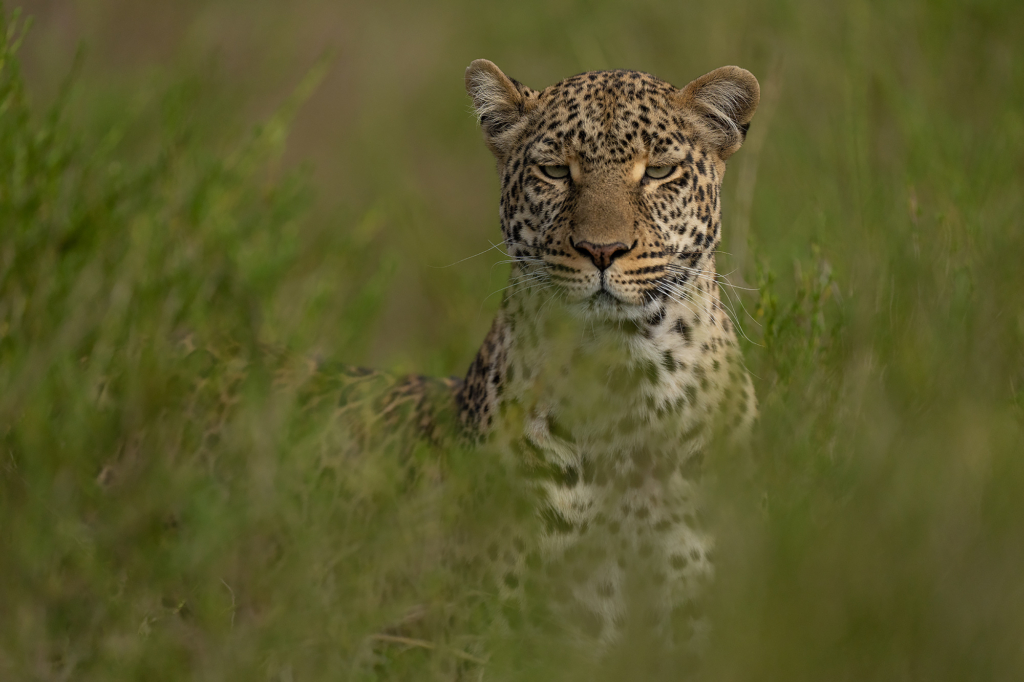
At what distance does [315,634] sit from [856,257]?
2.45m

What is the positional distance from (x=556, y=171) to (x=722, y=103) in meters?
0.78

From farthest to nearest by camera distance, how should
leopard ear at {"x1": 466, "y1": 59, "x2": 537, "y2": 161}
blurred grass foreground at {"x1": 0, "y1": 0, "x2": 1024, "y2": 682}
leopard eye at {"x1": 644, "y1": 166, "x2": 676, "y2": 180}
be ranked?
leopard ear at {"x1": 466, "y1": 59, "x2": 537, "y2": 161} < leopard eye at {"x1": 644, "y1": 166, "x2": 676, "y2": 180} < blurred grass foreground at {"x1": 0, "y1": 0, "x2": 1024, "y2": 682}

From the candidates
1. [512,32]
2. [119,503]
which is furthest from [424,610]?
[512,32]

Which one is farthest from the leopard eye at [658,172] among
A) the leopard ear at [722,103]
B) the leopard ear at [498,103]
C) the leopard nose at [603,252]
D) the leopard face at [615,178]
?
the leopard ear at [498,103]

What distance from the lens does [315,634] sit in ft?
9.92

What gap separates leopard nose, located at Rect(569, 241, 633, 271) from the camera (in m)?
3.91

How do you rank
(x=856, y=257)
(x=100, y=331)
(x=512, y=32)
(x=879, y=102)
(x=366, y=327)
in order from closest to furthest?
(x=856, y=257)
(x=100, y=331)
(x=366, y=327)
(x=879, y=102)
(x=512, y=32)

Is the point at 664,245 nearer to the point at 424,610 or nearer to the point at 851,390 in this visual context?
the point at 851,390

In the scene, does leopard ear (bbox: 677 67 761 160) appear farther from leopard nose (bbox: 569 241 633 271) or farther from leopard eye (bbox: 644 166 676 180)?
leopard nose (bbox: 569 241 633 271)

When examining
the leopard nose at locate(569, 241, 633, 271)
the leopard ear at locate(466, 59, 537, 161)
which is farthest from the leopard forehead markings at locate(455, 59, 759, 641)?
the leopard ear at locate(466, 59, 537, 161)

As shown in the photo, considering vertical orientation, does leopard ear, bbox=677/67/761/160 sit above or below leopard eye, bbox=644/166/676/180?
above

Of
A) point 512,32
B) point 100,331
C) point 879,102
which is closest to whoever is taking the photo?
point 100,331

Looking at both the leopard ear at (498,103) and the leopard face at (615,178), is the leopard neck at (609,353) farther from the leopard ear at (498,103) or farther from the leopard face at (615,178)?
the leopard ear at (498,103)

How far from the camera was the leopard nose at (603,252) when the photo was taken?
391cm
